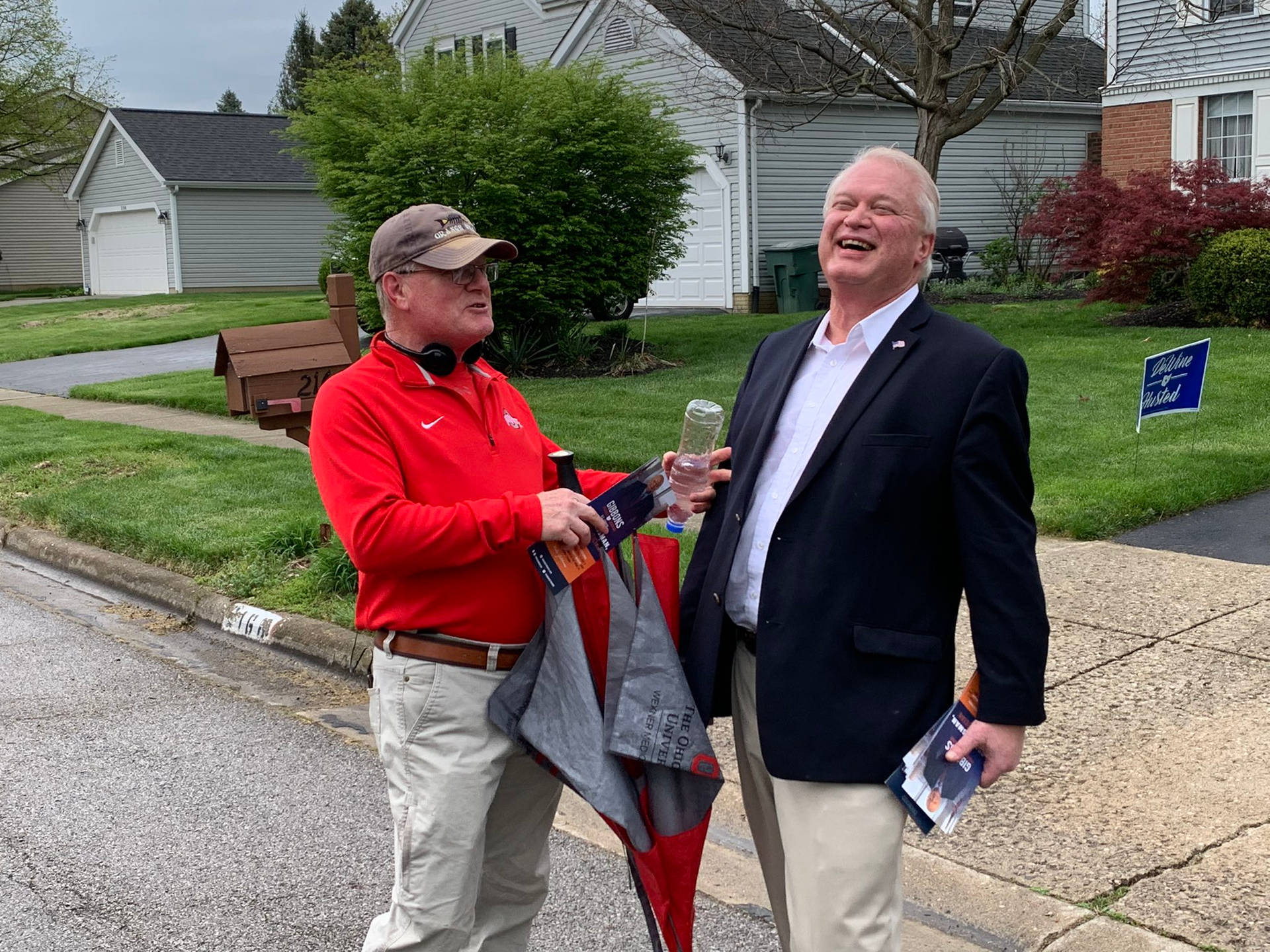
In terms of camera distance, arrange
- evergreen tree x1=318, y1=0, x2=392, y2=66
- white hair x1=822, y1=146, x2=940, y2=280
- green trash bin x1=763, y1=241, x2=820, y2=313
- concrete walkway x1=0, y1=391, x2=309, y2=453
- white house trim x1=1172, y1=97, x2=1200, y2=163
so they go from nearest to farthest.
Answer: white hair x1=822, y1=146, x2=940, y2=280
concrete walkway x1=0, y1=391, x2=309, y2=453
white house trim x1=1172, y1=97, x2=1200, y2=163
green trash bin x1=763, y1=241, x2=820, y2=313
evergreen tree x1=318, y1=0, x2=392, y2=66

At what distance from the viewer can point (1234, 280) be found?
15.1m

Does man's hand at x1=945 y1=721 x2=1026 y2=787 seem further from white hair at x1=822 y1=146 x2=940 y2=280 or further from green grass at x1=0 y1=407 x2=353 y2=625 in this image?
green grass at x1=0 y1=407 x2=353 y2=625

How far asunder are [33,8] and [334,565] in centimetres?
4363

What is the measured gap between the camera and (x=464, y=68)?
54.5ft

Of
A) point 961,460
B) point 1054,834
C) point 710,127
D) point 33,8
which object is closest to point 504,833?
point 961,460

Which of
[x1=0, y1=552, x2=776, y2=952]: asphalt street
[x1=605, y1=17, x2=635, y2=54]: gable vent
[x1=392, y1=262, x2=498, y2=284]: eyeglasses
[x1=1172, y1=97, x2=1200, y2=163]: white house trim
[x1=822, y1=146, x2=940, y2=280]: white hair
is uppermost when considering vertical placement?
[x1=605, y1=17, x2=635, y2=54]: gable vent

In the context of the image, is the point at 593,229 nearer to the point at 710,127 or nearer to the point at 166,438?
the point at 166,438

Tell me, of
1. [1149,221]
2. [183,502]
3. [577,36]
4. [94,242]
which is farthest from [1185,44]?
[94,242]

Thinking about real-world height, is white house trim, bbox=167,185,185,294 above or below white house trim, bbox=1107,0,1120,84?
below

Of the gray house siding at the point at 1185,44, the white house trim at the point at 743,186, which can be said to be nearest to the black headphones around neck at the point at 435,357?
the gray house siding at the point at 1185,44

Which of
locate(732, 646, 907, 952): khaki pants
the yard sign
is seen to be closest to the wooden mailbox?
locate(732, 646, 907, 952): khaki pants

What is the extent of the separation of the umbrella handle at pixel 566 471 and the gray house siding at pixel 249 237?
3635 centimetres

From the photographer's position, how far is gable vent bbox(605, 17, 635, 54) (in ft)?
79.3

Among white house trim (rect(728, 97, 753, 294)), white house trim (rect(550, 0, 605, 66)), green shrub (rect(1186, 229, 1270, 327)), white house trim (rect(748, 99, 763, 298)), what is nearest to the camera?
green shrub (rect(1186, 229, 1270, 327))
